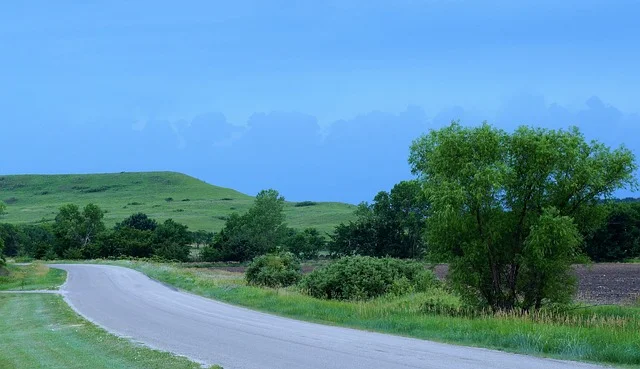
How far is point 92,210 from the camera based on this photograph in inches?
4577

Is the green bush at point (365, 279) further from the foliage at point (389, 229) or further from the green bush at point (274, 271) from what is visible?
the foliage at point (389, 229)

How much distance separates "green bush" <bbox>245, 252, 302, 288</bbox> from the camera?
44.9 metres

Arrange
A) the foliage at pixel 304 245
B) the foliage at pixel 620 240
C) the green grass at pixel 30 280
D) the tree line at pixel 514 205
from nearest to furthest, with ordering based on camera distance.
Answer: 1. the tree line at pixel 514 205
2. the green grass at pixel 30 280
3. the foliage at pixel 620 240
4. the foliage at pixel 304 245

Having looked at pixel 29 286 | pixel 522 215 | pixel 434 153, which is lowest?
pixel 29 286

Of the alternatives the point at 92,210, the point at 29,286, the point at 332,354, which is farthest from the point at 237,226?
the point at 332,354

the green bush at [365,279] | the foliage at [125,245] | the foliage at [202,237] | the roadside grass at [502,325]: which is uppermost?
the foliage at [202,237]

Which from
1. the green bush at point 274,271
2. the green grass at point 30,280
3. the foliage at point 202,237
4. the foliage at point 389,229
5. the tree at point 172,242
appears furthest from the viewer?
the foliage at point 202,237

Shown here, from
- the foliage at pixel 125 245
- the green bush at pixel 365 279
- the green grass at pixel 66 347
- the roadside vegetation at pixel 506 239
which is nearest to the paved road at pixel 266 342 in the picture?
the green grass at pixel 66 347

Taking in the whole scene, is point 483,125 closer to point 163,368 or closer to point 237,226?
point 163,368

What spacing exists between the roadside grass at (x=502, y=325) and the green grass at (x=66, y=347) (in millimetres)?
7167

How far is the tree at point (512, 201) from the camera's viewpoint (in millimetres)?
23781

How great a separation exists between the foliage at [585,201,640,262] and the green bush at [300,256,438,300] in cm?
4541

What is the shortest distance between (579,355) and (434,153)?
38.6ft

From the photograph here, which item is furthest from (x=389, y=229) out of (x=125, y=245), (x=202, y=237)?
(x=202, y=237)
